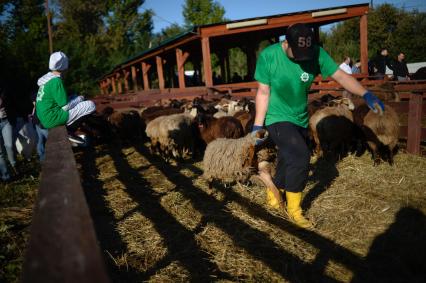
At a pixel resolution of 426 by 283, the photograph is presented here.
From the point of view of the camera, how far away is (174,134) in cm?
857

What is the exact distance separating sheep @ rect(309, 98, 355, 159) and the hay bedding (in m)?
0.54

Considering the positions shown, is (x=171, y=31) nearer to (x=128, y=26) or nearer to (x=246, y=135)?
(x=128, y=26)

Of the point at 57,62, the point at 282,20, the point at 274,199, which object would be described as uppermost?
the point at 282,20

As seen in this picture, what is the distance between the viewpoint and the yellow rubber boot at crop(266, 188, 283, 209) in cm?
480

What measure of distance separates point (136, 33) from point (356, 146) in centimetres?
6792

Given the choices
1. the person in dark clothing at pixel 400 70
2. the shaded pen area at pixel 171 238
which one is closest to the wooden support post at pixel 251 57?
the person in dark clothing at pixel 400 70

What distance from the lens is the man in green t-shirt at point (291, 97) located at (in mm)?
4078

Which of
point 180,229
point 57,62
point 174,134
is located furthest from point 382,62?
point 57,62

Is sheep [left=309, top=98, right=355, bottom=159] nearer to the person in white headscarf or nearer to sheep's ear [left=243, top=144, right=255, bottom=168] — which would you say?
sheep's ear [left=243, top=144, right=255, bottom=168]

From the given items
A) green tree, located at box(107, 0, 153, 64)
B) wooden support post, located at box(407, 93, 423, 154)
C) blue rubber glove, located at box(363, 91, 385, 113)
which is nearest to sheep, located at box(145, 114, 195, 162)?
wooden support post, located at box(407, 93, 423, 154)

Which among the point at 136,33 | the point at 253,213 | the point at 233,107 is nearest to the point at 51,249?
the point at 253,213

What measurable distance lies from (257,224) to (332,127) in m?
3.64

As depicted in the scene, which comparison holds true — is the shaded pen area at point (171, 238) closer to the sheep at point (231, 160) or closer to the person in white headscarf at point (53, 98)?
the sheep at point (231, 160)

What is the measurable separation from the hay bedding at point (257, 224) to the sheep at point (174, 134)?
4.98 ft
